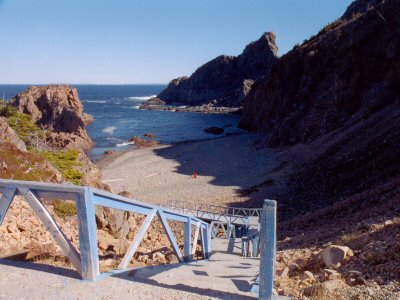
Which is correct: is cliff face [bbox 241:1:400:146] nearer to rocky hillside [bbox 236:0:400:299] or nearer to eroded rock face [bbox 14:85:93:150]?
rocky hillside [bbox 236:0:400:299]

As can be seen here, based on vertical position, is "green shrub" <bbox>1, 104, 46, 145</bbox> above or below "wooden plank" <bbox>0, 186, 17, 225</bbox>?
below

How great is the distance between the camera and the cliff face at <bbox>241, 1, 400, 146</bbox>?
41.3 metres

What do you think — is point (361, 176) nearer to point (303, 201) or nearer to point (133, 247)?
point (303, 201)

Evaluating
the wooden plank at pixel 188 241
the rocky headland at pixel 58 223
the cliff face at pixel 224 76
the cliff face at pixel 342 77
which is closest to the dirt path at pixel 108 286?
the rocky headland at pixel 58 223

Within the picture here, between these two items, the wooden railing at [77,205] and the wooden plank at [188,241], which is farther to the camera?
the wooden plank at [188,241]

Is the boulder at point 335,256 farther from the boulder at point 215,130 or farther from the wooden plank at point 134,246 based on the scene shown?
the boulder at point 215,130

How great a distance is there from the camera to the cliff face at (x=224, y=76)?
420ft

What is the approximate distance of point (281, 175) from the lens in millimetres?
34500

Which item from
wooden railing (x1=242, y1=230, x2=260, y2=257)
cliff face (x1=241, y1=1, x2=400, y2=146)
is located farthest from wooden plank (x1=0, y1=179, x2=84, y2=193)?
cliff face (x1=241, y1=1, x2=400, y2=146)

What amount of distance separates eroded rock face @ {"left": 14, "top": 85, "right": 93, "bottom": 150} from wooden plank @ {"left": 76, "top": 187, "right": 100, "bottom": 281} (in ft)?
193

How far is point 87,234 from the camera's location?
4.68 meters

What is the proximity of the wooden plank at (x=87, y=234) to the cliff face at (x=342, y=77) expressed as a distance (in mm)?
35015

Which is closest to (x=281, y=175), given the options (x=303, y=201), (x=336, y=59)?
(x=303, y=201)

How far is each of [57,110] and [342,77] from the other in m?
47.2
